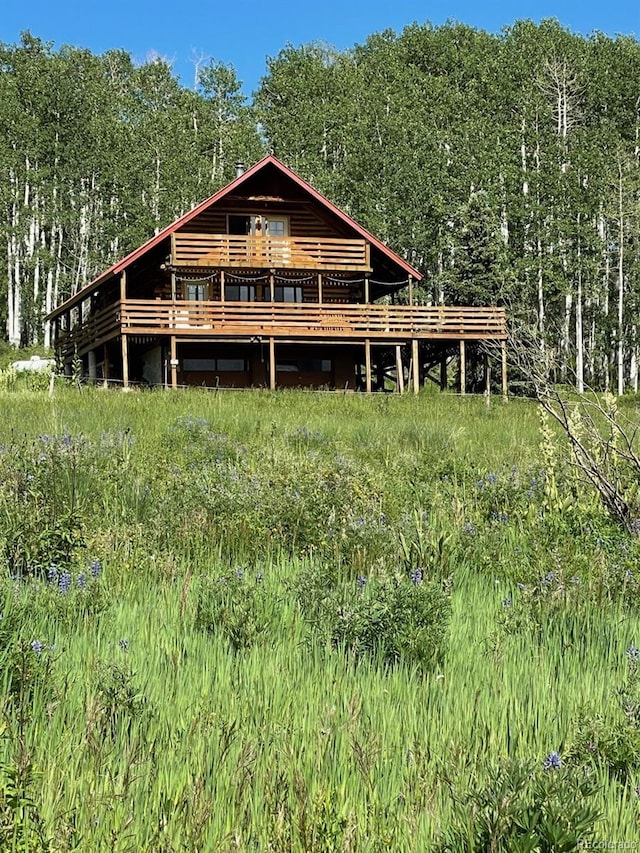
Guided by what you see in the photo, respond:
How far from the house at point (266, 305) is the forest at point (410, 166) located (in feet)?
34.2

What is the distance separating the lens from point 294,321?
99.4 feet

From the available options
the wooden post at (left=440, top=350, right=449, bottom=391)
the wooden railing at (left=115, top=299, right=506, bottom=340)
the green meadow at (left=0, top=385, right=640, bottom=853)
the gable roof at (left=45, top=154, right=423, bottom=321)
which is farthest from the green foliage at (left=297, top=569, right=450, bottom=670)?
the wooden post at (left=440, top=350, right=449, bottom=391)

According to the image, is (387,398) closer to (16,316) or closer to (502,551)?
(502,551)

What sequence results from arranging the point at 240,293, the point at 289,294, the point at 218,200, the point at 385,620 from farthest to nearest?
the point at 289,294
the point at 240,293
the point at 218,200
the point at 385,620

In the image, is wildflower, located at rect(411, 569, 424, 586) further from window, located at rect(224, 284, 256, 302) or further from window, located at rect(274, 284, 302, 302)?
window, located at rect(274, 284, 302, 302)

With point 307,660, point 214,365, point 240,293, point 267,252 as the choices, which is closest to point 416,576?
point 307,660

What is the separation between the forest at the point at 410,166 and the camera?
44.6 metres

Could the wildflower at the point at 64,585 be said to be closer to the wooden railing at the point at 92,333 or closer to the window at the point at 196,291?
the wooden railing at the point at 92,333

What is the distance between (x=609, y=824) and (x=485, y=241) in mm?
41685

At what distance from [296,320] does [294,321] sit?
0.19 m

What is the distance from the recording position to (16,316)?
45.8 meters

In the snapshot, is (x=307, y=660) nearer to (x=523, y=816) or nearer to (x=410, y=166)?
(x=523, y=816)

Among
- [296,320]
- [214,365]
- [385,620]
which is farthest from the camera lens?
[214,365]

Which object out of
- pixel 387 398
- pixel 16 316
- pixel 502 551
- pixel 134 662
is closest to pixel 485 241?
pixel 387 398
